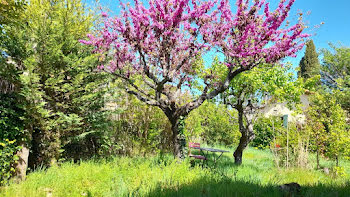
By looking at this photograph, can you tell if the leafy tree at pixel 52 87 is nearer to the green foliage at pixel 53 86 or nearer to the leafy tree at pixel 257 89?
the green foliage at pixel 53 86

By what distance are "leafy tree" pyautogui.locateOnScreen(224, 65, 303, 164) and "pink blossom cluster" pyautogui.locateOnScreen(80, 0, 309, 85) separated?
165cm

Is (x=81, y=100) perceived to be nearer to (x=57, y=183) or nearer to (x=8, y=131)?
(x=8, y=131)

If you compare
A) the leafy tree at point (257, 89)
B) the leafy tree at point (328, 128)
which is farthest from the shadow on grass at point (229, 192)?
the leafy tree at point (257, 89)

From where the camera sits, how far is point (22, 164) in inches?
175

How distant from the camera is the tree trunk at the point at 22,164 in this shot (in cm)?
435

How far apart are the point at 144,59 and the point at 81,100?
6.05ft

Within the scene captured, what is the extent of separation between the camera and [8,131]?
14.0 feet

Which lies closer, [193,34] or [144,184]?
[144,184]

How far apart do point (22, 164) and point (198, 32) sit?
4606 millimetres

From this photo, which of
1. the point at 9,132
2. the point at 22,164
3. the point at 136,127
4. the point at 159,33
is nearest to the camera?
the point at 9,132

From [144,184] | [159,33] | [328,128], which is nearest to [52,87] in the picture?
[159,33]

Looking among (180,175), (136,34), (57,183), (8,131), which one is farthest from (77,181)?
(136,34)

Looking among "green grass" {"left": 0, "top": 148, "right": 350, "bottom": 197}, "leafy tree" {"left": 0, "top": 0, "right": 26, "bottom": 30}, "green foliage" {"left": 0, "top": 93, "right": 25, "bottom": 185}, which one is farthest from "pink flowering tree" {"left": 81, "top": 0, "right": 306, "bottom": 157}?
"leafy tree" {"left": 0, "top": 0, "right": 26, "bottom": 30}

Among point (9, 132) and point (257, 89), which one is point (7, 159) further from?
point (257, 89)
